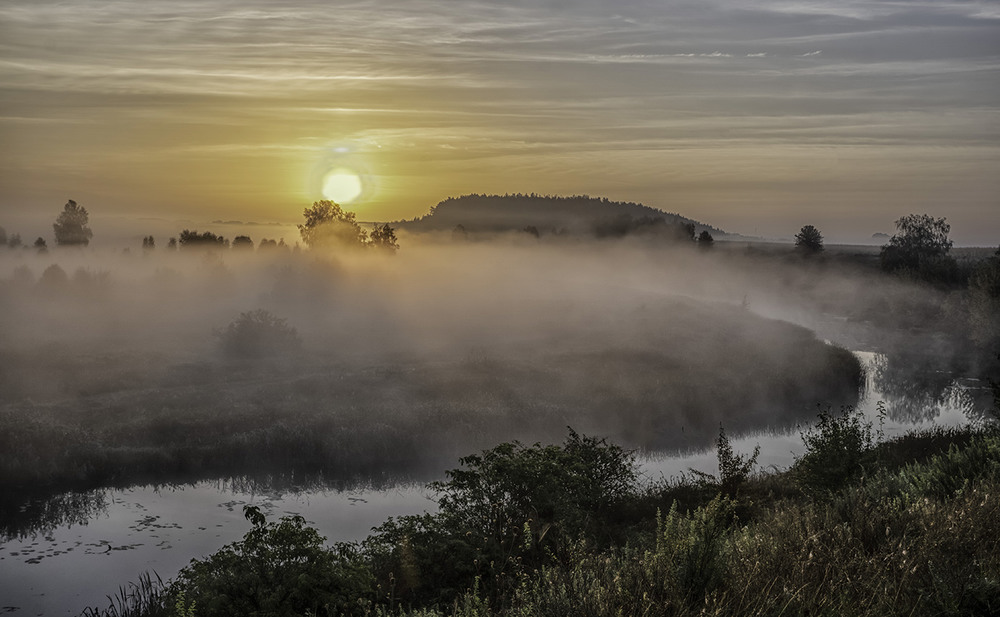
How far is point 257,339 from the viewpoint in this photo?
2179 inches

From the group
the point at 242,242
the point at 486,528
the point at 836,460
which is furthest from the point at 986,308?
the point at 242,242

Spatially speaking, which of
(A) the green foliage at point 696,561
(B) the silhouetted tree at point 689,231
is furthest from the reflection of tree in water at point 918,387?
→ (B) the silhouetted tree at point 689,231

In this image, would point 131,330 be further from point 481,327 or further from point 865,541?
point 865,541

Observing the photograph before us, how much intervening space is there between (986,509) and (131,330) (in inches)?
2669

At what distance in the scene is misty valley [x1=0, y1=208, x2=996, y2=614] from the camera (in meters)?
27.6

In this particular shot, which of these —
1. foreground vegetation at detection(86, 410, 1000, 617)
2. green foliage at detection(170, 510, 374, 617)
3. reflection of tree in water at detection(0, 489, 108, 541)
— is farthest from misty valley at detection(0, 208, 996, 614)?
green foliage at detection(170, 510, 374, 617)

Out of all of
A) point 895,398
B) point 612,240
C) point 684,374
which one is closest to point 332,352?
point 684,374

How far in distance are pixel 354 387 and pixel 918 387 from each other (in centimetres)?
3710

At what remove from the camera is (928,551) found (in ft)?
24.9

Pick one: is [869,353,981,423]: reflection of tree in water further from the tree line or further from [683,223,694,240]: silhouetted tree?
[683,223,694,240]: silhouetted tree

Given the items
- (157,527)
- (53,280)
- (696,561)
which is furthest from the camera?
(53,280)

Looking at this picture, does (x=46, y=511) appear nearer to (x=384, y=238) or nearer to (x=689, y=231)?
(x=384, y=238)

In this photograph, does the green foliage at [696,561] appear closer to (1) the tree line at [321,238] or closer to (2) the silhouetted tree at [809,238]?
(1) the tree line at [321,238]

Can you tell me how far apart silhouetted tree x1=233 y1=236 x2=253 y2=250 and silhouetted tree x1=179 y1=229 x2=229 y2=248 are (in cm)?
170
